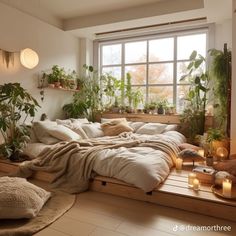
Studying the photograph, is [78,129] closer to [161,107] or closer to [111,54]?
[161,107]

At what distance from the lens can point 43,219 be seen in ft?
5.94

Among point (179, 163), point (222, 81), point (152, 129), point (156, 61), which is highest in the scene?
point (156, 61)

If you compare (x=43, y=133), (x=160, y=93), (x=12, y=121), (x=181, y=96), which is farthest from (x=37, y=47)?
A: (x=181, y=96)

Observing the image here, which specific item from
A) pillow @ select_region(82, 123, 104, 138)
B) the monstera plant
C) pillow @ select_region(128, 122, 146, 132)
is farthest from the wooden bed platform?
pillow @ select_region(128, 122, 146, 132)

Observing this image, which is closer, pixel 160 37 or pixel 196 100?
pixel 196 100

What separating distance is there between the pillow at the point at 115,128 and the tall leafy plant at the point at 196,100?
3.50 feet

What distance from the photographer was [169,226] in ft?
5.77

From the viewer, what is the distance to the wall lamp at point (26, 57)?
3545 mm

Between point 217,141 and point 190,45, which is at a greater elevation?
point 190,45

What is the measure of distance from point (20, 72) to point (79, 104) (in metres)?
1.35

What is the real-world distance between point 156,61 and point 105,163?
3164 mm

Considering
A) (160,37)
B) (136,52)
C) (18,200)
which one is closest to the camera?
(18,200)

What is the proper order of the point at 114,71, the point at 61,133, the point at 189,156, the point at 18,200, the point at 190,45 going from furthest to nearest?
the point at 114,71 → the point at 190,45 → the point at 61,133 → the point at 189,156 → the point at 18,200

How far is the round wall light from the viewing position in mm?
3641
